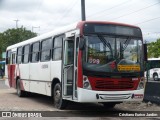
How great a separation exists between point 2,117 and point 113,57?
3.91 metres

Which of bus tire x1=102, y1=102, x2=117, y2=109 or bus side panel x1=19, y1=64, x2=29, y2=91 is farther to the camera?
bus side panel x1=19, y1=64, x2=29, y2=91

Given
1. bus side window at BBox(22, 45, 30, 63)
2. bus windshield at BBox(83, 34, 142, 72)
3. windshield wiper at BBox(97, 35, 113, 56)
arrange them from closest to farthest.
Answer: bus windshield at BBox(83, 34, 142, 72) < windshield wiper at BBox(97, 35, 113, 56) < bus side window at BBox(22, 45, 30, 63)

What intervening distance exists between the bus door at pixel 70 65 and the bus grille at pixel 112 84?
829 millimetres

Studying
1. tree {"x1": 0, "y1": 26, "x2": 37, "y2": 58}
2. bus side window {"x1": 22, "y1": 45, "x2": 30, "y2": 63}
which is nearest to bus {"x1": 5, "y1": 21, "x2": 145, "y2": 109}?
bus side window {"x1": 22, "y1": 45, "x2": 30, "y2": 63}

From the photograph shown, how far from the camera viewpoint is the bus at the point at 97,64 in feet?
37.6

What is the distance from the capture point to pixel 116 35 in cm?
1208

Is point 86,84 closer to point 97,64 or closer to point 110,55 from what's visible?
point 97,64

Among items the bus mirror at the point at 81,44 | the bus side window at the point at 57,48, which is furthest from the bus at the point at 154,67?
the bus mirror at the point at 81,44

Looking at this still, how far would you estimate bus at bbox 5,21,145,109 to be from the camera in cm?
1145

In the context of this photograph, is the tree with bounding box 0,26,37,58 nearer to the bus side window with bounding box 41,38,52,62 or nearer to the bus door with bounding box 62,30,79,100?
the bus side window with bounding box 41,38,52,62

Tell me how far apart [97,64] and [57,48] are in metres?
2.70

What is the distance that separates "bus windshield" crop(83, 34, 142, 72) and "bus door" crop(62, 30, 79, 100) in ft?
1.83

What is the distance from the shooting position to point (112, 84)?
456 inches

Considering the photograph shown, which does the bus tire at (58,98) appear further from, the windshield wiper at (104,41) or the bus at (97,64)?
the windshield wiper at (104,41)
